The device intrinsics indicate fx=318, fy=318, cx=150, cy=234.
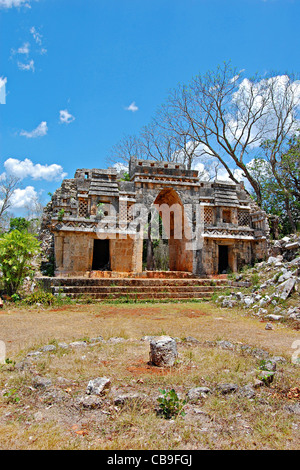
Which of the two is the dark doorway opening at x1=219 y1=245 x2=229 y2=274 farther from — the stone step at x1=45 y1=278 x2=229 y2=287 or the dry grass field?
the dry grass field

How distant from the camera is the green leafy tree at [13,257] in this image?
33.5ft

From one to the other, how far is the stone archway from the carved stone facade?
0.06 m

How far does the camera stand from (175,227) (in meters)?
17.7

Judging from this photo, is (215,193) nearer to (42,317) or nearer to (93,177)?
(93,177)

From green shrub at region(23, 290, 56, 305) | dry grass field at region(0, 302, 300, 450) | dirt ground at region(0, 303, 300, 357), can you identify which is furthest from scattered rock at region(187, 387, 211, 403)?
green shrub at region(23, 290, 56, 305)

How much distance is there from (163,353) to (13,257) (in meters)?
7.72

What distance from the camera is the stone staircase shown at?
11047mm

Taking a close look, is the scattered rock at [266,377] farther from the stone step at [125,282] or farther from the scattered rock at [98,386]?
the stone step at [125,282]

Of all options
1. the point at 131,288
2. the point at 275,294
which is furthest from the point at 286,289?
the point at 131,288

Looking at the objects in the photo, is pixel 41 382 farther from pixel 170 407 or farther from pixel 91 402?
pixel 170 407

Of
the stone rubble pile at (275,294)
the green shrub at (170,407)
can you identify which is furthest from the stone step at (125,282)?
the green shrub at (170,407)

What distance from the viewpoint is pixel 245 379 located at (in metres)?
3.63

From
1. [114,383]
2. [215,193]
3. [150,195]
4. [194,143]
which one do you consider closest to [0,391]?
[114,383]
